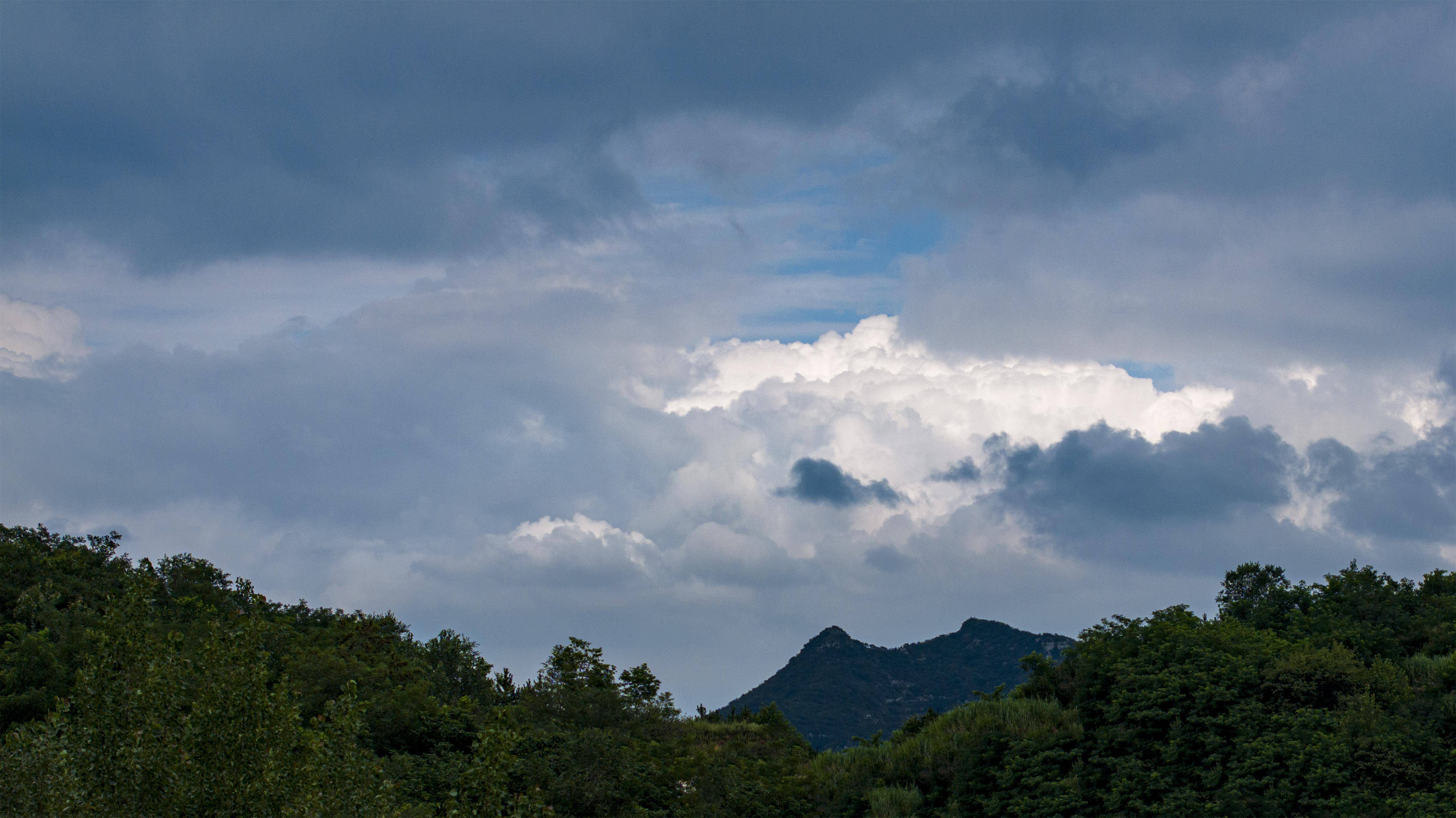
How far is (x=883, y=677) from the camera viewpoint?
11556 cm

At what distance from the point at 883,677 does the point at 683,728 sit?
74.7m

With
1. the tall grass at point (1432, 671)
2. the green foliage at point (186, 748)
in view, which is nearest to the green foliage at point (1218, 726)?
the tall grass at point (1432, 671)

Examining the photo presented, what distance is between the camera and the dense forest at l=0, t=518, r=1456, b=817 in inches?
629

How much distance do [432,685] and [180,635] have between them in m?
27.1

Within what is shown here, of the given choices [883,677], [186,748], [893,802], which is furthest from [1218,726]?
[883,677]

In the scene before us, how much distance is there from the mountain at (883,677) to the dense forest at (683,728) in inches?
2404

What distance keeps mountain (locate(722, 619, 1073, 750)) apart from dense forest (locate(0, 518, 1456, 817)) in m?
61.1

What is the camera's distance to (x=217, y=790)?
51.4 ft

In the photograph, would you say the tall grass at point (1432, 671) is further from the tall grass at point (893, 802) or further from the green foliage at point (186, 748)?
the green foliage at point (186, 748)

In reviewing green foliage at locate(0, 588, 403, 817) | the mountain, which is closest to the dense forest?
green foliage at locate(0, 588, 403, 817)

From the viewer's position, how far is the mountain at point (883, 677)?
10625 centimetres

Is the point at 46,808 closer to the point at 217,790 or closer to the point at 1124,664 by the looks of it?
the point at 217,790

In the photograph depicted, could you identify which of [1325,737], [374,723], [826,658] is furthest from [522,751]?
[826,658]

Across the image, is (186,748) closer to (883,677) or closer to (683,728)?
(683,728)
